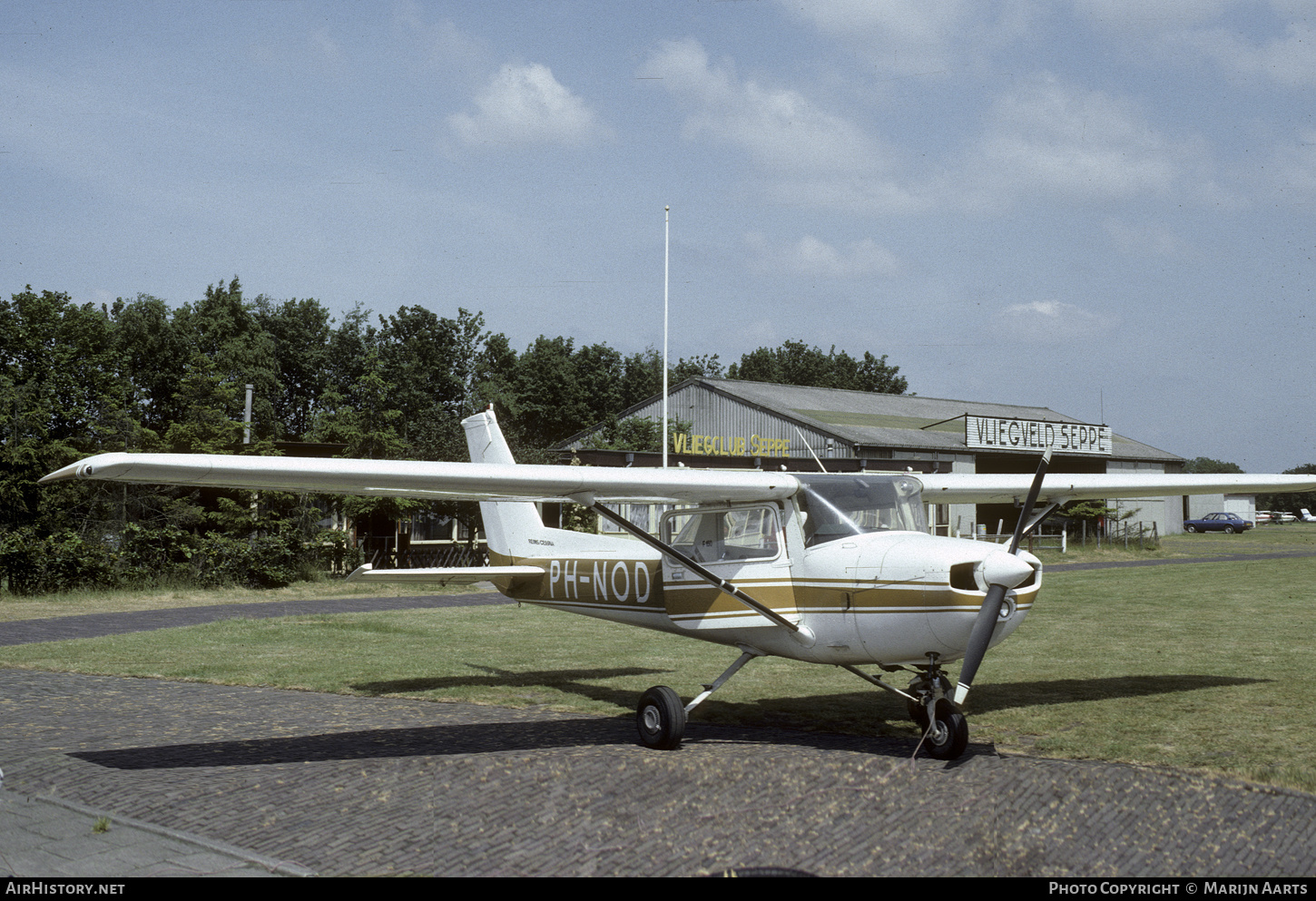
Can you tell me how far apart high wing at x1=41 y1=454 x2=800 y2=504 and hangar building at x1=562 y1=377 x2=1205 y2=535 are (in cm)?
2578

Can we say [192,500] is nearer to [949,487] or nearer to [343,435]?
[343,435]

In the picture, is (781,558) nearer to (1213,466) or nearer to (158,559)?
(158,559)

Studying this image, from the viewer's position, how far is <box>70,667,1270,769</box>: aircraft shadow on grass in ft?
27.4

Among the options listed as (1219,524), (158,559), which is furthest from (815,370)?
(158,559)

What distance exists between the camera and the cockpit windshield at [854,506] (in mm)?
8875

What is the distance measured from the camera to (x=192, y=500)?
89.9 feet

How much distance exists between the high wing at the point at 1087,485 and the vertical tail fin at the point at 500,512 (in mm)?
4947

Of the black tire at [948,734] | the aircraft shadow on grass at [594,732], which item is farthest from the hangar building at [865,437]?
the black tire at [948,734]

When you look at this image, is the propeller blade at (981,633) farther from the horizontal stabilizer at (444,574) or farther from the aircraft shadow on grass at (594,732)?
the horizontal stabilizer at (444,574)

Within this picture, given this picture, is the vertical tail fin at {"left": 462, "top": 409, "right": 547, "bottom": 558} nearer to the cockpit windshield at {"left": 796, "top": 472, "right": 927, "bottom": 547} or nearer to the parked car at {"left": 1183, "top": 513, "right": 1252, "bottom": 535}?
the cockpit windshield at {"left": 796, "top": 472, "right": 927, "bottom": 547}

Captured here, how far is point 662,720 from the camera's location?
859 centimetres

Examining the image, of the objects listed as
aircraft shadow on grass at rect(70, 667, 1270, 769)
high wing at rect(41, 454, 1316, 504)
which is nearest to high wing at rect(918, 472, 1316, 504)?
high wing at rect(41, 454, 1316, 504)

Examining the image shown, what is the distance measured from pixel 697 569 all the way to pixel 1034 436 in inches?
1743

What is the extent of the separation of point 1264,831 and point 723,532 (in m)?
4.99
